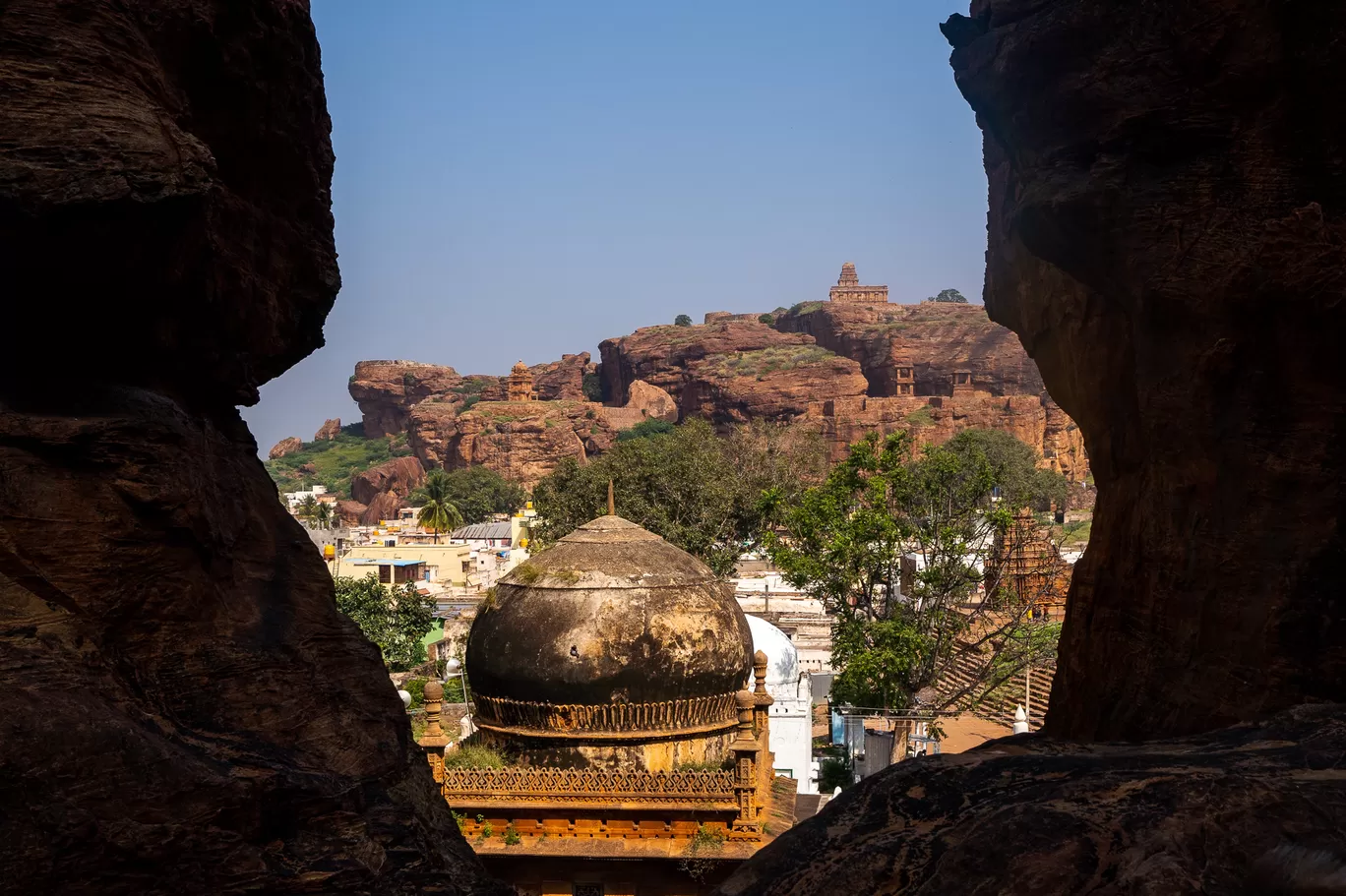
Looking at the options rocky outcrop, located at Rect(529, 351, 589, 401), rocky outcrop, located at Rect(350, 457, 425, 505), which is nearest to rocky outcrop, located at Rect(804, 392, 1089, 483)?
rocky outcrop, located at Rect(350, 457, 425, 505)

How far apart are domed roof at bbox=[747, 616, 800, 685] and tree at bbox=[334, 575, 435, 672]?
447 inches

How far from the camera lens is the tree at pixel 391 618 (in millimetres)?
30906

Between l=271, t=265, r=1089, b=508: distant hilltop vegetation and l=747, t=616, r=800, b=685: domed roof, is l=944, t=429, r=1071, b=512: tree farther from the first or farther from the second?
l=747, t=616, r=800, b=685: domed roof

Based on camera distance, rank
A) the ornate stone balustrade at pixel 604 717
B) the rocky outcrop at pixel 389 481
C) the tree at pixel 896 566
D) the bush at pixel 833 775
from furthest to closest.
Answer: the rocky outcrop at pixel 389 481, the bush at pixel 833 775, the tree at pixel 896 566, the ornate stone balustrade at pixel 604 717

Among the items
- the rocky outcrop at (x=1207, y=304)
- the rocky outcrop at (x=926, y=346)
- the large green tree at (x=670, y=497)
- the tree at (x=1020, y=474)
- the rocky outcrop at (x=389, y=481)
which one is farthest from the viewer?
the rocky outcrop at (x=926, y=346)

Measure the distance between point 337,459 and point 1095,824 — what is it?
133 m

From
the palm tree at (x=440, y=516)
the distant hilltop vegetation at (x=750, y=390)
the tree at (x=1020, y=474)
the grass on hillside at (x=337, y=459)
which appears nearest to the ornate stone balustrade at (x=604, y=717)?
the tree at (x=1020, y=474)

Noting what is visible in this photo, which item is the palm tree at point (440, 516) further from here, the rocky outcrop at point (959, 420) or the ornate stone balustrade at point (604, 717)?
the ornate stone balustrade at point (604, 717)

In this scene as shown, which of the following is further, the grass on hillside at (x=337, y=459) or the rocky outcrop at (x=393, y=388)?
the rocky outcrop at (x=393, y=388)

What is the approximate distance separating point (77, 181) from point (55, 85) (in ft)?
1.10

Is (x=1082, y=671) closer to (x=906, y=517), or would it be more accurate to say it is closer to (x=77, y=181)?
(x=77, y=181)

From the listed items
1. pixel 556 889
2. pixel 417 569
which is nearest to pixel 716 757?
pixel 556 889

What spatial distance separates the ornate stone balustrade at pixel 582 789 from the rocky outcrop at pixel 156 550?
24.4 feet

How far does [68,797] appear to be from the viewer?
11.2 ft
